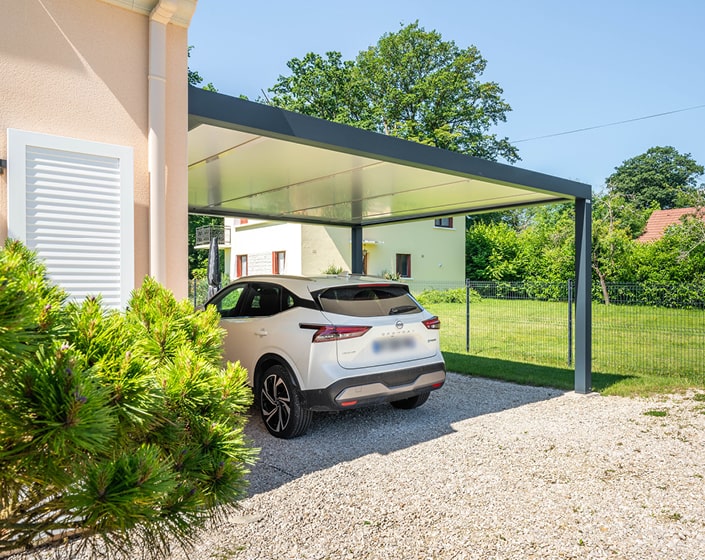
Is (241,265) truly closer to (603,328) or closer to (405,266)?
(405,266)

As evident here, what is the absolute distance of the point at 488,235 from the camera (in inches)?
1088

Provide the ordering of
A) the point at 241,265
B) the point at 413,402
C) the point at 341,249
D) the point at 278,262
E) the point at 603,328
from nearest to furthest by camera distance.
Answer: the point at 413,402 < the point at 603,328 < the point at 341,249 < the point at 278,262 < the point at 241,265

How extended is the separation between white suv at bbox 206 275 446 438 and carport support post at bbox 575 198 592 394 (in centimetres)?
273

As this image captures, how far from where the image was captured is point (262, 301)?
5.82 m

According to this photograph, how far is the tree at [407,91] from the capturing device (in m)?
32.0

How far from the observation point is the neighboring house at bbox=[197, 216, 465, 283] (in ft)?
66.1

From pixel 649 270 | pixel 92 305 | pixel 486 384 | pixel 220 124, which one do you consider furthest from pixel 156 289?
pixel 649 270

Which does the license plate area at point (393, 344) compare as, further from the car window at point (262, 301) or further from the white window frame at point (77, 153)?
the white window frame at point (77, 153)

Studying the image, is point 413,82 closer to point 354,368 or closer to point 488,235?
point 488,235

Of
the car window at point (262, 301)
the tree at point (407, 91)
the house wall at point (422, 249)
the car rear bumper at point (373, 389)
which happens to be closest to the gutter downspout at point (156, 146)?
the car rear bumper at point (373, 389)

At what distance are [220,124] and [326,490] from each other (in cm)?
299

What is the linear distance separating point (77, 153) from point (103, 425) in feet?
8.93

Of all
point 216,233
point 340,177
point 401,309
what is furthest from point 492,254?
point 401,309

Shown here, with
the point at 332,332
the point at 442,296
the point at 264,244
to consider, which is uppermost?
the point at 264,244
